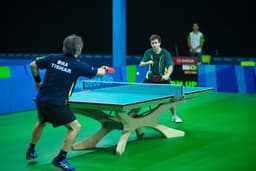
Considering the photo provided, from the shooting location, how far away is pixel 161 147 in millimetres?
8352

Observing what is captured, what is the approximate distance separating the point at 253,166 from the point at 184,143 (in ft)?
5.44

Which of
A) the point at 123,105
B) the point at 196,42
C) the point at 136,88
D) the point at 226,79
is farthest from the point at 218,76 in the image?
the point at 123,105

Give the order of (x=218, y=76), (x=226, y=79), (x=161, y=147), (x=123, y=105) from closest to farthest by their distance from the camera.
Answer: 1. (x=123, y=105)
2. (x=161, y=147)
3. (x=226, y=79)
4. (x=218, y=76)

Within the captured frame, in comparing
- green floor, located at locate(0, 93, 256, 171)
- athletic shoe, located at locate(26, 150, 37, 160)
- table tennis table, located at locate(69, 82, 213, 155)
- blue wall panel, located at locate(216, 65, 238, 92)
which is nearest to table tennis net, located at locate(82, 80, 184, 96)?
table tennis table, located at locate(69, 82, 213, 155)

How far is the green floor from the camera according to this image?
721 centimetres

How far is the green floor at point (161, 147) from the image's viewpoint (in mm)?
7205

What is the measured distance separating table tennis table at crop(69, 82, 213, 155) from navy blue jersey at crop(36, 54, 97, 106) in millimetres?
777

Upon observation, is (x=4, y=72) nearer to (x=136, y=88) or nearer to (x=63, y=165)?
(x=136, y=88)

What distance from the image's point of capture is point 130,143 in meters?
8.66

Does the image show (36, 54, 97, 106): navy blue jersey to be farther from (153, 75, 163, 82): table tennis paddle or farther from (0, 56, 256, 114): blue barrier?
(0, 56, 256, 114): blue barrier

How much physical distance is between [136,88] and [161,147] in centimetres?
138

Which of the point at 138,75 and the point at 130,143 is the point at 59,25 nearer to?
the point at 138,75

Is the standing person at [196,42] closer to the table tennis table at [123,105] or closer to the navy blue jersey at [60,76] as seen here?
the table tennis table at [123,105]

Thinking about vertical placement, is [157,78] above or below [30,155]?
above
